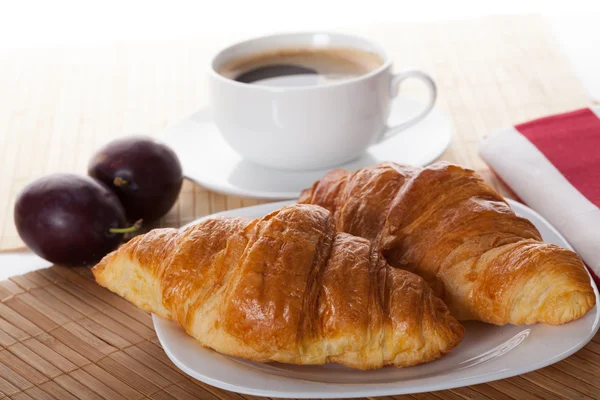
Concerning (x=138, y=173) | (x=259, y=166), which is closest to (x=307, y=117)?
(x=259, y=166)

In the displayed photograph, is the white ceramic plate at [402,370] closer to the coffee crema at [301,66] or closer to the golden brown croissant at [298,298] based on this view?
the golden brown croissant at [298,298]

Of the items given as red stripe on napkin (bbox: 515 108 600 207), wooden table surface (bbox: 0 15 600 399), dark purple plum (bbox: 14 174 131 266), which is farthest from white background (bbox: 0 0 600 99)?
dark purple plum (bbox: 14 174 131 266)

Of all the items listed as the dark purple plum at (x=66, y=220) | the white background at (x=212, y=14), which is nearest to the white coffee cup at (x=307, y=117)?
the dark purple plum at (x=66, y=220)

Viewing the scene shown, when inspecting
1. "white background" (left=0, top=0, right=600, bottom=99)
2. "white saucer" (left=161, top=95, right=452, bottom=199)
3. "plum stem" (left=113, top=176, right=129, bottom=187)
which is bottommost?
"white saucer" (left=161, top=95, right=452, bottom=199)

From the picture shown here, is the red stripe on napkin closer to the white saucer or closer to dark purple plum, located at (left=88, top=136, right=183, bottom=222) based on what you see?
the white saucer

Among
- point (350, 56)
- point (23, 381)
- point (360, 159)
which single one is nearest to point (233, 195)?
point (360, 159)

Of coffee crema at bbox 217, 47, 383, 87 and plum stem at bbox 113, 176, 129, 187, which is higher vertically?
coffee crema at bbox 217, 47, 383, 87
